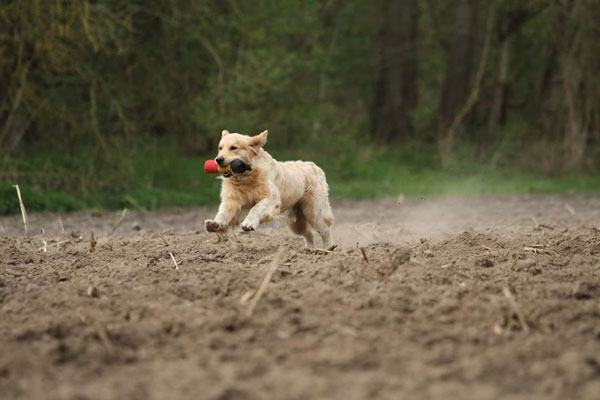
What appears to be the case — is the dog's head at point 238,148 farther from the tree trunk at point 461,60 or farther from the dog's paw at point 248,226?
the tree trunk at point 461,60

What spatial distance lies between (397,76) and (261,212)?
15.7m

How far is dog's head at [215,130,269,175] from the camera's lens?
6332 mm

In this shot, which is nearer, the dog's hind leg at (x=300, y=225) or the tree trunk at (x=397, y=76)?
the dog's hind leg at (x=300, y=225)

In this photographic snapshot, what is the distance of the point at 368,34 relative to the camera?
2600cm

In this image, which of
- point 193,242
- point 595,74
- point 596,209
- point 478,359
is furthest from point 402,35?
point 478,359

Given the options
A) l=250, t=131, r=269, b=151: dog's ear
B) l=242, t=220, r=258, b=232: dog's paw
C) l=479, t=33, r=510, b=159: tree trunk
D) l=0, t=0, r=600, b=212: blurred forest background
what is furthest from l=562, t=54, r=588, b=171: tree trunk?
l=242, t=220, r=258, b=232: dog's paw

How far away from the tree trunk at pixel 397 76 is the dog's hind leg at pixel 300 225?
13.0m

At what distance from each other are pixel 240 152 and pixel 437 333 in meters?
3.07

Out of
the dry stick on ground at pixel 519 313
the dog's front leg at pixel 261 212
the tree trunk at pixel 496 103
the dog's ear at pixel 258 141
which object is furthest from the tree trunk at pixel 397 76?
the dry stick on ground at pixel 519 313

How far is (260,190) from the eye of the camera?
6.47 meters

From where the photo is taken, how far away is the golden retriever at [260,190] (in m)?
6.34

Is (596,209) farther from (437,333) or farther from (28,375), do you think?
(28,375)

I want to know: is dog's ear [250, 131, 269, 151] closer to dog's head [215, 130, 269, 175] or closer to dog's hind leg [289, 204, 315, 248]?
dog's head [215, 130, 269, 175]

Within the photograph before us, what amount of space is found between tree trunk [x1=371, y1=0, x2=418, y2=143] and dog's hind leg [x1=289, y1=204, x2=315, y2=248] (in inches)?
511
